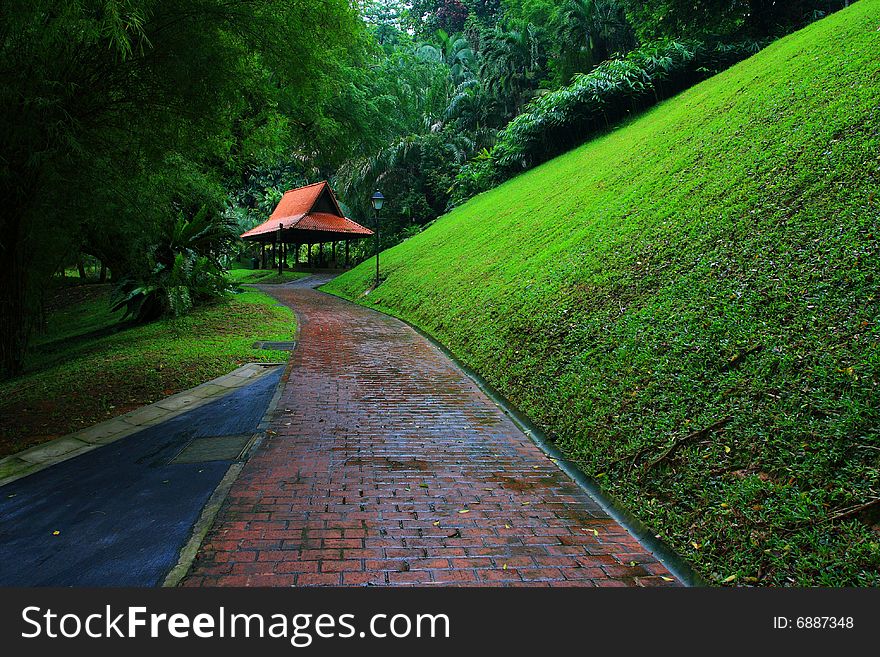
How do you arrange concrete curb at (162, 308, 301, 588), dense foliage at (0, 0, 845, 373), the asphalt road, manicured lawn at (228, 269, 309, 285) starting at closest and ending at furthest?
concrete curb at (162, 308, 301, 588) < the asphalt road < dense foliage at (0, 0, 845, 373) < manicured lawn at (228, 269, 309, 285)

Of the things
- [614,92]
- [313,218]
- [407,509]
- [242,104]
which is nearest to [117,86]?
[242,104]

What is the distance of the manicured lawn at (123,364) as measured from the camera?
6.88 m

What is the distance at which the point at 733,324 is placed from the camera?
4.77 metres

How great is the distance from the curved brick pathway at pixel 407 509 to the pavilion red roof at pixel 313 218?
24.6 metres

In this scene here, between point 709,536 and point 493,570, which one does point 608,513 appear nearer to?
point 709,536

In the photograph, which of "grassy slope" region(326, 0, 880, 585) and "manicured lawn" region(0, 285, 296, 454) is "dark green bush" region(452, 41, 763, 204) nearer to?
"grassy slope" region(326, 0, 880, 585)

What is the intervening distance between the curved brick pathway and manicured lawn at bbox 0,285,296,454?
103 inches

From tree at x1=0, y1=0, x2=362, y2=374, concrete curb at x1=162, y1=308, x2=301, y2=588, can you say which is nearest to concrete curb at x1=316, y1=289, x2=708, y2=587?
concrete curb at x1=162, y1=308, x2=301, y2=588

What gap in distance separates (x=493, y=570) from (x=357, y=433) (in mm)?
2712

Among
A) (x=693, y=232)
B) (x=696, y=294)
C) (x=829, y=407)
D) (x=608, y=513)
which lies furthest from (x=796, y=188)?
(x=608, y=513)

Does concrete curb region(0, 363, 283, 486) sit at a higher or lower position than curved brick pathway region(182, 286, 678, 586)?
higher

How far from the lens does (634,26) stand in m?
24.1

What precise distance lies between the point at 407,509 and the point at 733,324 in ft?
10.8

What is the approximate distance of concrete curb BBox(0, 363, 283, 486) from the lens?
5359 millimetres
